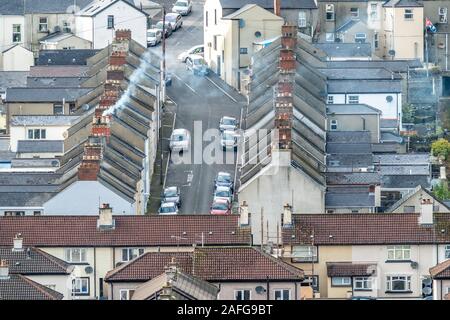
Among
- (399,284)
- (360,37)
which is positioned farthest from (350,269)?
(360,37)

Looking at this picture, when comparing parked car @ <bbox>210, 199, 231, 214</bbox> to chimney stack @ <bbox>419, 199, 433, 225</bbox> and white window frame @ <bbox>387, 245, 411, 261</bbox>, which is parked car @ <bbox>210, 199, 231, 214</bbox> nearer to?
white window frame @ <bbox>387, 245, 411, 261</bbox>

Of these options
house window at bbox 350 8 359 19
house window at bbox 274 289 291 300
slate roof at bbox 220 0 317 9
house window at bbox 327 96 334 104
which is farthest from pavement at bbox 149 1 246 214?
house window at bbox 274 289 291 300

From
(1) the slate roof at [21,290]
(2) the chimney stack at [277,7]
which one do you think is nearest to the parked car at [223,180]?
(2) the chimney stack at [277,7]

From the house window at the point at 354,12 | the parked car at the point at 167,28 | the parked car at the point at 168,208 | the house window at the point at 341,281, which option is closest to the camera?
the house window at the point at 341,281

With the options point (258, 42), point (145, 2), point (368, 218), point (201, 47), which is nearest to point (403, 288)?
point (368, 218)

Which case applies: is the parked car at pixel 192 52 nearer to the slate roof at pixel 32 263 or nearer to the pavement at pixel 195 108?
the pavement at pixel 195 108

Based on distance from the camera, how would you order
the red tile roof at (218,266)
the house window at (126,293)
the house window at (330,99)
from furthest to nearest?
1. the house window at (330,99)
2. the red tile roof at (218,266)
3. the house window at (126,293)
